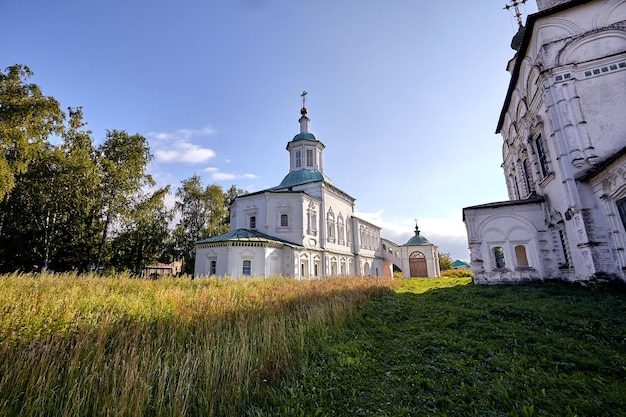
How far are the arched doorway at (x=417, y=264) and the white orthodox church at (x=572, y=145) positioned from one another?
20.8m

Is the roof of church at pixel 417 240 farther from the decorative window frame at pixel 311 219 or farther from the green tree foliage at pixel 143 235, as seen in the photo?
the green tree foliage at pixel 143 235

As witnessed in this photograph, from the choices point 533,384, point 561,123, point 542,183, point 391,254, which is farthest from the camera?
point 391,254

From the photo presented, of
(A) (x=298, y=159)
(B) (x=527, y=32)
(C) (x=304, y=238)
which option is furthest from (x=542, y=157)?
(A) (x=298, y=159)

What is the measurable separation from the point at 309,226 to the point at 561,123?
18590mm

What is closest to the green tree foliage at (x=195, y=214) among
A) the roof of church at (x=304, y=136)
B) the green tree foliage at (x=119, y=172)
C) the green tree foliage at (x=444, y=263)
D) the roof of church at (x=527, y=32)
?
the green tree foliage at (x=119, y=172)

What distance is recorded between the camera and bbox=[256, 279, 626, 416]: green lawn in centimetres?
336

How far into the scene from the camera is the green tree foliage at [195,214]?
3072cm

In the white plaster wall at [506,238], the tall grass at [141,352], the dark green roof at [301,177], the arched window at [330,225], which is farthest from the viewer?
the dark green roof at [301,177]

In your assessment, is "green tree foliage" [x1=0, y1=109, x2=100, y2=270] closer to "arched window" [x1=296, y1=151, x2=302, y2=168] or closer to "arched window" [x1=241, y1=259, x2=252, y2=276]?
"arched window" [x1=241, y1=259, x2=252, y2=276]

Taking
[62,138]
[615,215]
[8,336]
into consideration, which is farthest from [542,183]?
[62,138]

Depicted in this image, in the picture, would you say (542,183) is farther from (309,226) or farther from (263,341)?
(309,226)

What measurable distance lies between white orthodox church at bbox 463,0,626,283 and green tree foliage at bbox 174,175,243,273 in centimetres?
2706

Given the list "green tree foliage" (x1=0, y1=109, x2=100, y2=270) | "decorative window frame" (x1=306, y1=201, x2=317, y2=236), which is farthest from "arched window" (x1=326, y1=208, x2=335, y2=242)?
"green tree foliage" (x1=0, y1=109, x2=100, y2=270)

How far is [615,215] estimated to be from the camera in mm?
9219
